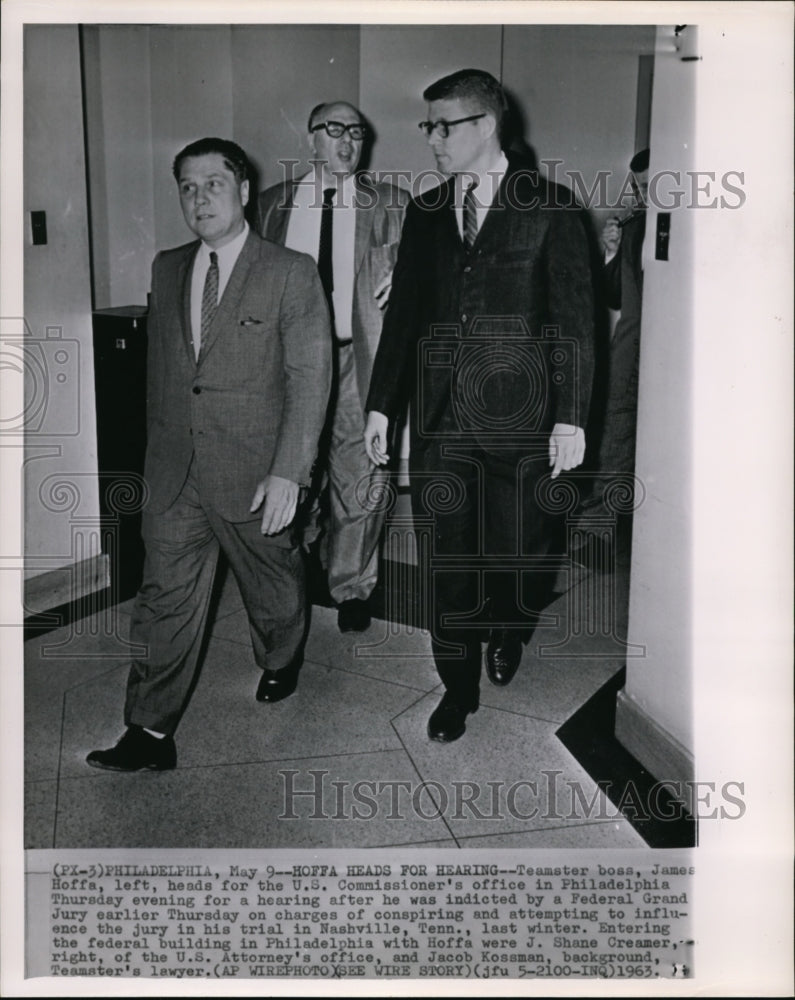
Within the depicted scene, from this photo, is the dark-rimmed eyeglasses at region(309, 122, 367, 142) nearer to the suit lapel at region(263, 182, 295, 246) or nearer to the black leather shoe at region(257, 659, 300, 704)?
the suit lapel at region(263, 182, 295, 246)

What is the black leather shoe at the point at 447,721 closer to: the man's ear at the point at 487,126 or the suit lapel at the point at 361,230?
the suit lapel at the point at 361,230

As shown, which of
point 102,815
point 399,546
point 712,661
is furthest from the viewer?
point 399,546

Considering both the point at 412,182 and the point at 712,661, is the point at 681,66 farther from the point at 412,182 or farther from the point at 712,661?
the point at 712,661

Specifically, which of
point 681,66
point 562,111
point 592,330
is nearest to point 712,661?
point 592,330

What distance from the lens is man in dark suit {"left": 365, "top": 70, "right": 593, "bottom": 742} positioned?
5.96 ft

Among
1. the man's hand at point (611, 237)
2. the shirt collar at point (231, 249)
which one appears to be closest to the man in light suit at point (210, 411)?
the shirt collar at point (231, 249)

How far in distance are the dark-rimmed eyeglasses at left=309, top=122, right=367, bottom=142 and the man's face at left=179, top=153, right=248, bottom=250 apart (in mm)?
425

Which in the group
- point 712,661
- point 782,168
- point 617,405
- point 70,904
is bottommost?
point 70,904

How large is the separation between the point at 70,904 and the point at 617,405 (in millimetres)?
1718

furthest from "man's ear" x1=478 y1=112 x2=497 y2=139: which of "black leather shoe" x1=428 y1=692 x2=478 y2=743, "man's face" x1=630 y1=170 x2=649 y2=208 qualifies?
"black leather shoe" x1=428 y1=692 x2=478 y2=743

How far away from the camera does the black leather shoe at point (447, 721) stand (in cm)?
192

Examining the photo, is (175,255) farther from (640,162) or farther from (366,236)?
(640,162)

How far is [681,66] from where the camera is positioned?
59.0 inches

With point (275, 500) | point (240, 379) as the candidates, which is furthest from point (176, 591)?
point (240, 379)
